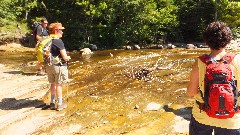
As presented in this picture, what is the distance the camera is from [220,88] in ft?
10.9

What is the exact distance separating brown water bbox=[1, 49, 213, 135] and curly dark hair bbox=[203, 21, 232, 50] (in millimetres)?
3533

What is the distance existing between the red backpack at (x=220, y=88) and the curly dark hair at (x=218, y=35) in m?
0.15

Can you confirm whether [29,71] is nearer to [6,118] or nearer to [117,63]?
[117,63]

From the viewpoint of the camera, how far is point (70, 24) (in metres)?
27.4

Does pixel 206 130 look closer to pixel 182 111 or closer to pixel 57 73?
pixel 182 111

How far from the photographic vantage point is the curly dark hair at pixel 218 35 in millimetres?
3392

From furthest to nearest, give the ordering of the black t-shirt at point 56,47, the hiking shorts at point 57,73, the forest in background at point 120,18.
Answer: the forest in background at point 120,18 → the hiking shorts at point 57,73 → the black t-shirt at point 56,47

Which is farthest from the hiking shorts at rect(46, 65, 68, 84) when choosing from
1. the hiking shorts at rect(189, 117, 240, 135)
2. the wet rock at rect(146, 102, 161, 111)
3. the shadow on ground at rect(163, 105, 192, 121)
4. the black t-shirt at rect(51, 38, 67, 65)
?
the hiking shorts at rect(189, 117, 240, 135)

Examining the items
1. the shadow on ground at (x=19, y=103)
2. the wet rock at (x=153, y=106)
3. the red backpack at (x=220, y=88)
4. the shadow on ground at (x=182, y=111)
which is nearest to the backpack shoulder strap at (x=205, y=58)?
the red backpack at (x=220, y=88)

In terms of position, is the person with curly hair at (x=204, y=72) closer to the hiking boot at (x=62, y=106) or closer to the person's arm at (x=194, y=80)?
the person's arm at (x=194, y=80)

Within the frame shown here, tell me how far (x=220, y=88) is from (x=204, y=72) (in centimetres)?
27

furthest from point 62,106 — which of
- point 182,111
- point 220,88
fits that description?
point 220,88

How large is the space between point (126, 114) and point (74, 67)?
740 cm

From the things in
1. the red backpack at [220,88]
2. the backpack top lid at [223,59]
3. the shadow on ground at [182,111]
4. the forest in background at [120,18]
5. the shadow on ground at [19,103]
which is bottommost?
the shadow on ground at [19,103]
